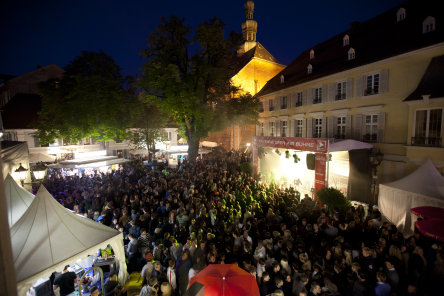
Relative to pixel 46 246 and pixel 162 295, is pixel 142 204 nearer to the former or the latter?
pixel 46 246

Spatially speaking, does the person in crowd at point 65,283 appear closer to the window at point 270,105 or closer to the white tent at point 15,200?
the white tent at point 15,200

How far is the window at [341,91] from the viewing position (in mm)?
15346

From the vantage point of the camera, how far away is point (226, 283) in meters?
4.20

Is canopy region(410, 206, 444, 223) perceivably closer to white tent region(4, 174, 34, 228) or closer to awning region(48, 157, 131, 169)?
white tent region(4, 174, 34, 228)

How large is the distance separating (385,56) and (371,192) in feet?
26.2

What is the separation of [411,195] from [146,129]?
22.9m

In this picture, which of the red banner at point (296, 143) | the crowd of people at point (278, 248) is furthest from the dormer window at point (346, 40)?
the crowd of people at point (278, 248)

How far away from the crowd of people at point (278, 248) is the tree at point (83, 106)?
34.6ft

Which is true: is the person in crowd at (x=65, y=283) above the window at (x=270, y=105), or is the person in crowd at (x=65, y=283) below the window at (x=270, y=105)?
below

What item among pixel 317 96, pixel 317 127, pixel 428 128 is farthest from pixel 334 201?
pixel 317 96

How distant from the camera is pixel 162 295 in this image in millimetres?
4914

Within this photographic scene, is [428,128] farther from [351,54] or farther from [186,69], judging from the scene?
[186,69]

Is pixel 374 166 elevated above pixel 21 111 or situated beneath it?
situated beneath

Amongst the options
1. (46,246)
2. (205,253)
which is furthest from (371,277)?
(46,246)
